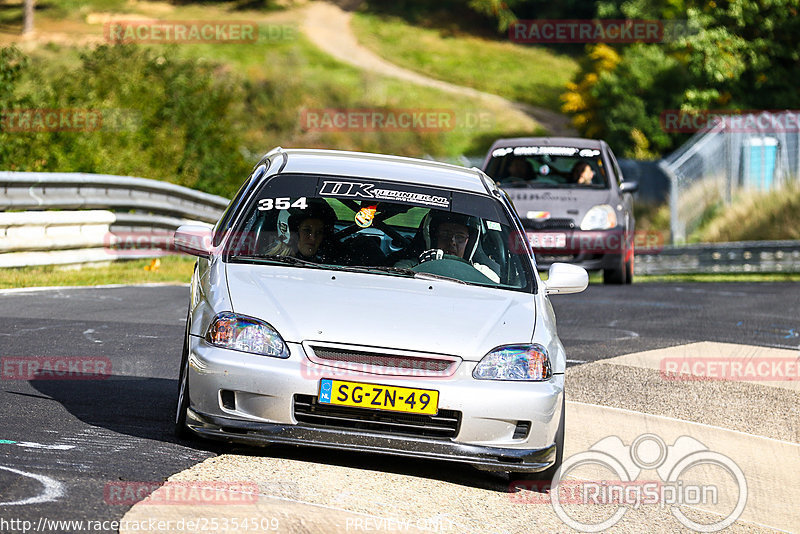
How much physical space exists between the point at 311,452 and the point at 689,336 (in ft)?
20.2

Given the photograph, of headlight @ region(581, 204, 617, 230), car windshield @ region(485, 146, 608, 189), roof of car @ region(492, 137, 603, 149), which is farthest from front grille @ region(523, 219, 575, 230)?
roof of car @ region(492, 137, 603, 149)

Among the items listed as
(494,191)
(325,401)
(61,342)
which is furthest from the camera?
(61,342)

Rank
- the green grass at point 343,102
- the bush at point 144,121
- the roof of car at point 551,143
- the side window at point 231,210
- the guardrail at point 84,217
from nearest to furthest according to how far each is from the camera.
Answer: the side window at point 231,210 < the guardrail at point 84,217 < the roof of car at point 551,143 < the bush at point 144,121 < the green grass at point 343,102

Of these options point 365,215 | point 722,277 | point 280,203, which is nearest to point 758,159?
point 722,277

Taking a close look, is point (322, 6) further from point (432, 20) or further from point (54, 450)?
point (54, 450)

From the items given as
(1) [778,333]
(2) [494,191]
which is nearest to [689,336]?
(1) [778,333]

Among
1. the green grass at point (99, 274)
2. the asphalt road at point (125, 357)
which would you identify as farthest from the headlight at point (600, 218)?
the green grass at point (99, 274)

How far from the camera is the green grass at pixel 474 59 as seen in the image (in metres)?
74.2

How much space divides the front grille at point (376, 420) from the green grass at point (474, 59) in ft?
213

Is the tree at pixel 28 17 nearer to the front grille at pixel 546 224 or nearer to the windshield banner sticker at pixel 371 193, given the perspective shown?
the front grille at pixel 546 224

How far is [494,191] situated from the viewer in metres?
7.52

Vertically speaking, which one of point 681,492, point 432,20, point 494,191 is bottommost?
point 432,20

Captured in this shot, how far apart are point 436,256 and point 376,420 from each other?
4.70 ft

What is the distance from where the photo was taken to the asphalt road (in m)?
5.41
